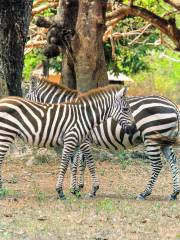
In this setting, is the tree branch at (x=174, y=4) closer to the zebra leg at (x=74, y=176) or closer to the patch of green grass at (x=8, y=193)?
the zebra leg at (x=74, y=176)

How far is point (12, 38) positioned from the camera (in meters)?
13.8

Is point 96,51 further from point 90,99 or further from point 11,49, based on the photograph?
point 90,99

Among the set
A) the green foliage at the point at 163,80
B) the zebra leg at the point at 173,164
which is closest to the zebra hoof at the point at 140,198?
the zebra leg at the point at 173,164

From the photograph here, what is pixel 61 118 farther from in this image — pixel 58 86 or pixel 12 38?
pixel 12 38

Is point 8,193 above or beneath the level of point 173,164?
beneath

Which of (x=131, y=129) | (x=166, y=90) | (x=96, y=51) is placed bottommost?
(x=166, y=90)

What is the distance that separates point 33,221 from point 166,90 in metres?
54.6

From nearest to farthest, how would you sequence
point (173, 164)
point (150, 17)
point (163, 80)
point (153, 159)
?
1. point (153, 159)
2. point (173, 164)
3. point (150, 17)
4. point (163, 80)

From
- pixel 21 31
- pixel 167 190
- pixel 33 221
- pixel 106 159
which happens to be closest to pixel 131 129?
pixel 167 190

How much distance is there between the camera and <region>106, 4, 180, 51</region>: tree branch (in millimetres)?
19344

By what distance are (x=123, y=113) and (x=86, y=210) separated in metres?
2.19

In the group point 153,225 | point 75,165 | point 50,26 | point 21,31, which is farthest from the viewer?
point 50,26

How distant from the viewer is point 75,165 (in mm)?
11844

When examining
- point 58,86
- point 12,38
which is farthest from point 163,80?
point 58,86
